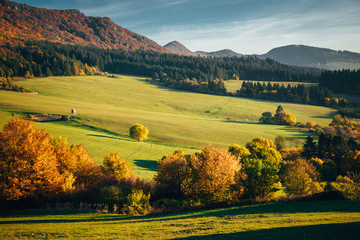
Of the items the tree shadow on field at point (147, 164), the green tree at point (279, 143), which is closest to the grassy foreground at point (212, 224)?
the tree shadow on field at point (147, 164)

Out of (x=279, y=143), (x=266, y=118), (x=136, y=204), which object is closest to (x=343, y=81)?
Answer: (x=266, y=118)

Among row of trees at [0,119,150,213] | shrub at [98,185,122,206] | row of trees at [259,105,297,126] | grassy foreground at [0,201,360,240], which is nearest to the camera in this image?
grassy foreground at [0,201,360,240]

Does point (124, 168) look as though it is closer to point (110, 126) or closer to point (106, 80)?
point (110, 126)

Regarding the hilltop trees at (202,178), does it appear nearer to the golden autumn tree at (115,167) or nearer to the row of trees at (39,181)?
the row of trees at (39,181)

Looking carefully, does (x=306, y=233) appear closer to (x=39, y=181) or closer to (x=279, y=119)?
(x=39, y=181)

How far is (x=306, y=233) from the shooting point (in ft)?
45.3

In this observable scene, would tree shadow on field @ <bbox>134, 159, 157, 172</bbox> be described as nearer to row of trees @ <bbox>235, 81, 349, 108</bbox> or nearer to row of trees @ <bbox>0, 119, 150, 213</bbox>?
row of trees @ <bbox>0, 119, 150, 213</bbox>

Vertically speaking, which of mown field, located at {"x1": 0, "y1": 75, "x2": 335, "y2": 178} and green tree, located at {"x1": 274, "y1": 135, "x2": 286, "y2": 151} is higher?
mown field, located at {"x1": 0, "y1": 75, "x2": 335, "y2": 178}

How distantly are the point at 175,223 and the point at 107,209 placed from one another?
9.18 meters

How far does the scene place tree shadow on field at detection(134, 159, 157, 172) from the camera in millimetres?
48469

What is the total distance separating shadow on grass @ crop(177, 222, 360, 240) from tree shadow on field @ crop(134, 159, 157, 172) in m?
34.4

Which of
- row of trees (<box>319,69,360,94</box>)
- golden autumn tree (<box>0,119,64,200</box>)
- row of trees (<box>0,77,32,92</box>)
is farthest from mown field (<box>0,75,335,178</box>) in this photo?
row of trees (<box>319,69,360,94</box>)

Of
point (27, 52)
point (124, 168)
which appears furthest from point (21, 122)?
point (27, 52)

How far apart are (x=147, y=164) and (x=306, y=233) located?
1565 inches
